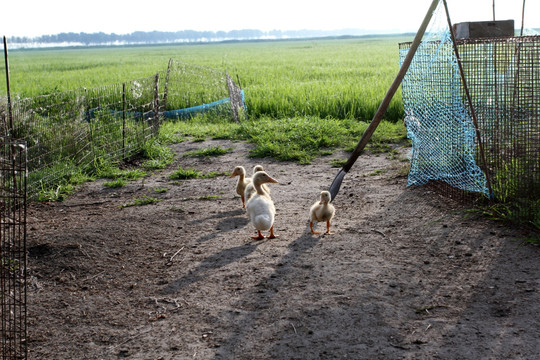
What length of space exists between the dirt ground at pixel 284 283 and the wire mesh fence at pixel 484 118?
42cm

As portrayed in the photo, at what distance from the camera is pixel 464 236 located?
18.3 ft

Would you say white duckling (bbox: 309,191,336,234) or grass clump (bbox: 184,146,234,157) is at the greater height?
grass clump (bbox: 184,146,234,157)

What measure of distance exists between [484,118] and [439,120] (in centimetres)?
55

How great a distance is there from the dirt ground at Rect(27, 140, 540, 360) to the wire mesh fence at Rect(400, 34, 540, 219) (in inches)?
16.5

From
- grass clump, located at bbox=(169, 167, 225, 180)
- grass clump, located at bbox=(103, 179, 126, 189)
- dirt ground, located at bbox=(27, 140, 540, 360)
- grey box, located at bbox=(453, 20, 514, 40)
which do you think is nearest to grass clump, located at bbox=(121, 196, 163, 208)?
dirt ground, located at bbox=(27, 140, 540, 360)

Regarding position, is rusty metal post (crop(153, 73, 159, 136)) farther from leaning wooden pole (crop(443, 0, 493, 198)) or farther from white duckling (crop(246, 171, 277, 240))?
leaning wooden pole (crop(443, 0, 493, 198))

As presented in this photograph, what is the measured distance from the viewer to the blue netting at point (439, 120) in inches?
247

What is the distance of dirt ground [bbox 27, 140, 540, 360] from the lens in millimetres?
3801

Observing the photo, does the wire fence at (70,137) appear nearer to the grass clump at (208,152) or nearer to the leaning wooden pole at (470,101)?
the grass clump at (208,152)

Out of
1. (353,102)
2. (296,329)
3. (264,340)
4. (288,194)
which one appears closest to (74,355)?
(264,340)

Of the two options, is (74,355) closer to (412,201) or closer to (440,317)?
(440,317)

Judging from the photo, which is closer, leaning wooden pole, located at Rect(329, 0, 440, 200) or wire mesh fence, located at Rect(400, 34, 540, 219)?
wire mesh fence, located at Rect(400, 34, 540, 219)

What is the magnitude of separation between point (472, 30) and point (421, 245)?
2.88 metres

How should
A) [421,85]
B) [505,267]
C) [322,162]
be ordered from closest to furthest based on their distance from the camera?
[505,267] → [421,85] → [322,162]
